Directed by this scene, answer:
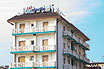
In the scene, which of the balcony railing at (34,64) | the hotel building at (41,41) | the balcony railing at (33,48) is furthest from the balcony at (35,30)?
the balcony railing at (34,64)

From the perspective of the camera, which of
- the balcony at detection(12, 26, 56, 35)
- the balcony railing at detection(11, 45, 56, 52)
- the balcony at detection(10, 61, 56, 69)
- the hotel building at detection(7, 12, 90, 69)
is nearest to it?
the balcony at detection(10, 61, 56, 69)

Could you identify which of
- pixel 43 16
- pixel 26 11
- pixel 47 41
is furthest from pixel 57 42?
pixel 26 11

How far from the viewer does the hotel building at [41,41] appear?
54.0 meters

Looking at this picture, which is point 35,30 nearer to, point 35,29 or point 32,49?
point 35,29

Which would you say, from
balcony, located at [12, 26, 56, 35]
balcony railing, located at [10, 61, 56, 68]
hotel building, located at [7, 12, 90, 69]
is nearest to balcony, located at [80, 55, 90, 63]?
hotel building, located at [7, 12, 90, 69]

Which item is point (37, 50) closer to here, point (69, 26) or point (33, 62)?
point (33, 62)

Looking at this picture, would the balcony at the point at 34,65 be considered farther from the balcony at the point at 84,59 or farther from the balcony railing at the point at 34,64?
the balcony at the point at 84,59

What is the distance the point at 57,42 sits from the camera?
54.4m

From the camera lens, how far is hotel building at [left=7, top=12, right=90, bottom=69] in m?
54.0

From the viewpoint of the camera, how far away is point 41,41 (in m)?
55.6

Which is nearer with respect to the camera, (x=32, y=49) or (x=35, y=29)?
(x=32, y=49)

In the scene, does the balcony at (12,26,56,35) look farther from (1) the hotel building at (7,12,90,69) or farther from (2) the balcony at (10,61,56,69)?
(2) the balcony at (10,61,56,69)

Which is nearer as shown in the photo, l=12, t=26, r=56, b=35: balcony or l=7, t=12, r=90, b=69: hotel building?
l=7, t=12, r=90, b=69: hotel building

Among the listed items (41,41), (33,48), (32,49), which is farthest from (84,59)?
(32,49)
